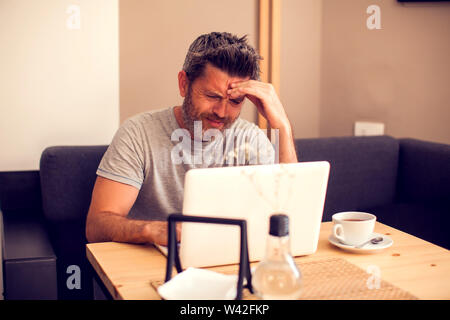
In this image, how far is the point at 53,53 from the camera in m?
1.93

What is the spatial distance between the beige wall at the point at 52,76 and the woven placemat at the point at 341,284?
1137mm

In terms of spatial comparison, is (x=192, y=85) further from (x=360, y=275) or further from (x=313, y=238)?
(x=360, y=275)

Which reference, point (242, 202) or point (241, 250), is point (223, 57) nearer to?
point (242, 202)

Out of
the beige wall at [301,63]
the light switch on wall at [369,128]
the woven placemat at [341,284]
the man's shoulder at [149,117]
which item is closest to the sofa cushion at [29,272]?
the man's shoulder at [149,117]

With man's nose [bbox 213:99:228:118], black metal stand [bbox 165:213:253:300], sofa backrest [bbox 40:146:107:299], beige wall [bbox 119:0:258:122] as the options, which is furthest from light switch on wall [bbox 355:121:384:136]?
black metal stand [bbox 165:213:253:300]

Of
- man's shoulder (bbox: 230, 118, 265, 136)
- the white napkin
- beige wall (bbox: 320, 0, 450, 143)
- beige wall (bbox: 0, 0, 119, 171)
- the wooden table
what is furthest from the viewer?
beige wall (bbox: 320, 0, 450, 143)

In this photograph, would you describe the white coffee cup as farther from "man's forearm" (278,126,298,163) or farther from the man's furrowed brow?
the man's furrowed brow

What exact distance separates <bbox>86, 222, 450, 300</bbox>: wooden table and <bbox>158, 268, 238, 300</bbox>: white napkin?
0.05 metres

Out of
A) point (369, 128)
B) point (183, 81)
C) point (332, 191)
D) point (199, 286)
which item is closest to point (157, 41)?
point (183, 81)

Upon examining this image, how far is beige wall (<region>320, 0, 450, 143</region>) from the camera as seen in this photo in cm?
232

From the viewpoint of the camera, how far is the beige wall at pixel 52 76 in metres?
1.89

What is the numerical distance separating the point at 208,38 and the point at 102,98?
60cm

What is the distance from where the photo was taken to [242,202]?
3.42 feet

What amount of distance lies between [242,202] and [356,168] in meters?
1.27
